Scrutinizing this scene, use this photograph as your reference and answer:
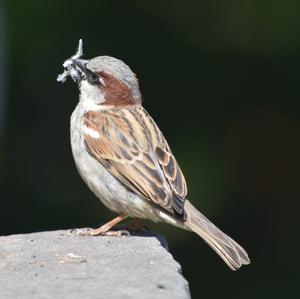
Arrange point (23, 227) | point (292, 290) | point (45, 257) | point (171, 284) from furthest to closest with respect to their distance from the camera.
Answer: point (23, 227), point (292, 290), point (45, 257), point (171, 284)

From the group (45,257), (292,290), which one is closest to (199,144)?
(292,290)

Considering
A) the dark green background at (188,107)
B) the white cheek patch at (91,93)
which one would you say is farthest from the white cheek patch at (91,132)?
the dark green background at (188,107)

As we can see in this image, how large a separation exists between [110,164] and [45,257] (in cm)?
85

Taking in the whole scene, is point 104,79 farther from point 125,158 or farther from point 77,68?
point 125,158

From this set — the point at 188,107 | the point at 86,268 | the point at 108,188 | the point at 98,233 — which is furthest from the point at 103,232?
the point at 188,107

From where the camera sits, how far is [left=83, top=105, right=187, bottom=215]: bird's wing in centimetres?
518

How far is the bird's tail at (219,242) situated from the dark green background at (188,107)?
2296 millimetres

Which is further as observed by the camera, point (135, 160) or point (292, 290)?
point (292, 290)

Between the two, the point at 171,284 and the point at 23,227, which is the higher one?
the point at 171,284

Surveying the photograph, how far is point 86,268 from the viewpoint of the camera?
14.4 ft

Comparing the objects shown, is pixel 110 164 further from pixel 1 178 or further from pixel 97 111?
pixel 1 178

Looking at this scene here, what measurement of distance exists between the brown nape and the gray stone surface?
0.80 m

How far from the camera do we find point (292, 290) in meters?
7.07

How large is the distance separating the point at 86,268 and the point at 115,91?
1402 millimetres
